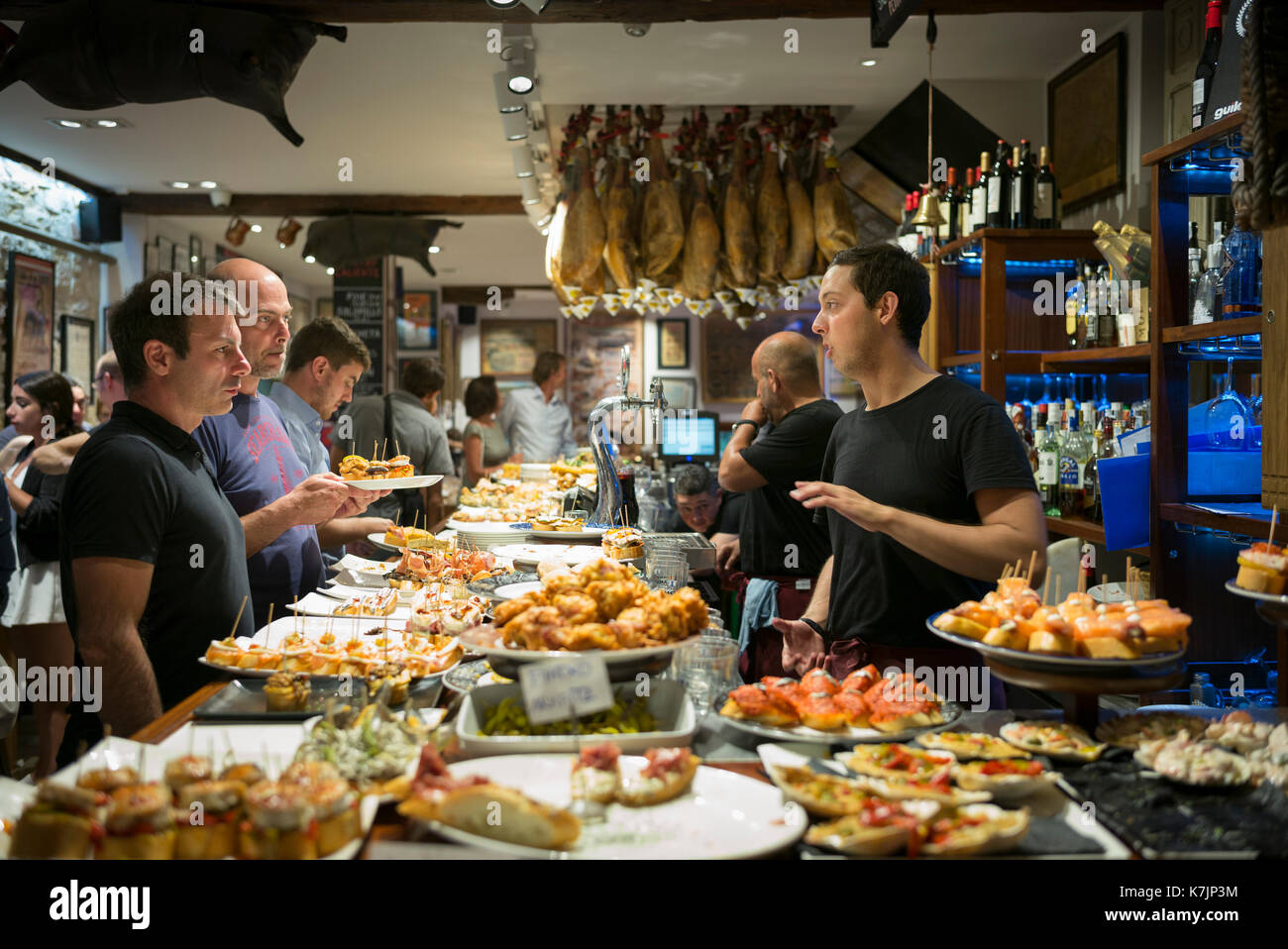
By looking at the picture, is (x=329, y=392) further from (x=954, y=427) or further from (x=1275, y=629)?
(x=1275, y=629)

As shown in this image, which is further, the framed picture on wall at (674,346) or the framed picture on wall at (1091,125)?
the framed picture on wall at (674,346)

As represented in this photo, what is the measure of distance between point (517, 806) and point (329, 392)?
3.37 meters

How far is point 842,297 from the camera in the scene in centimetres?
265

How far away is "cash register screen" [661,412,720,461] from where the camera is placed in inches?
343

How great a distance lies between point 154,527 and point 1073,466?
11.1 feet

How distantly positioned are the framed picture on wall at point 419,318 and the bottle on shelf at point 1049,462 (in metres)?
11.5

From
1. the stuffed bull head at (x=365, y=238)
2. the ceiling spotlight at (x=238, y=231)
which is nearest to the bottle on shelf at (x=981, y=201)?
the stuffed bull head at (x=365, y=238)

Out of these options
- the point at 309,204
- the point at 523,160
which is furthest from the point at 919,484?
the point at 309,204

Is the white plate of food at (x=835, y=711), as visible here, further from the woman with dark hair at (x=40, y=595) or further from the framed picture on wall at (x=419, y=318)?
the framed picture on wall at (x=419, y=318)

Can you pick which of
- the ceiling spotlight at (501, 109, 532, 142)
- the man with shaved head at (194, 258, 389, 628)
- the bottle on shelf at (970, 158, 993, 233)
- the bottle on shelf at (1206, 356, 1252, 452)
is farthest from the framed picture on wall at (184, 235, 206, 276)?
the bottle on shelf at (1206, 356, 1252, 452)

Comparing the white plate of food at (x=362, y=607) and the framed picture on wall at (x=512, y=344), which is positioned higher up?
the framed picture on wall at (x=512, y=344)

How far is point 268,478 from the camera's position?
3129 mm

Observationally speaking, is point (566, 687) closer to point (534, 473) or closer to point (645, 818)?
point (645, 818)

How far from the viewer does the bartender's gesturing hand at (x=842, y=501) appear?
7.08ft
